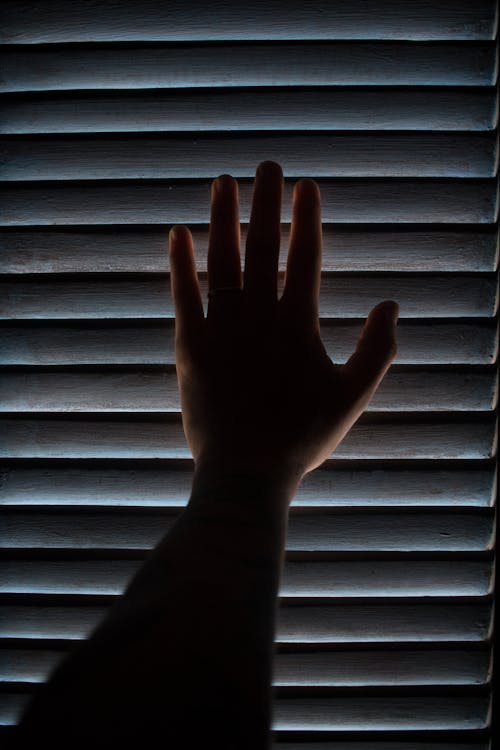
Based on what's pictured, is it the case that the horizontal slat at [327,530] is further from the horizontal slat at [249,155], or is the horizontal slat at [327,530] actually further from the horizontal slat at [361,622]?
the horizontal slat at [249,155]

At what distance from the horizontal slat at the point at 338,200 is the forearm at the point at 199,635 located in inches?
26.7

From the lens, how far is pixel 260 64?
107 cm

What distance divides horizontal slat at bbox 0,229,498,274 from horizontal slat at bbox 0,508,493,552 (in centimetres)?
56

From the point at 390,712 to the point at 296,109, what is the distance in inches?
54.6

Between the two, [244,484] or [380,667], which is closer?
[244,484]

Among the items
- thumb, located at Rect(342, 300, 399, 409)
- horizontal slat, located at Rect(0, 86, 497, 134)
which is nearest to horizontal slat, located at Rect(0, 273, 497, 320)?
thumb, located at Rect(342, 300, 399, 409)

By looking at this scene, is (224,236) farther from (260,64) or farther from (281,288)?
(260,64)

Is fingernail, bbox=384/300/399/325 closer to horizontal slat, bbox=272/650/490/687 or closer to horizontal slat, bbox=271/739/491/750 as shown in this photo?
horizontal slat, bbox=272/650/490/687

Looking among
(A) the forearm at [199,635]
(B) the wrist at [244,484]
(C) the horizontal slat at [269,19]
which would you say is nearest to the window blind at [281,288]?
(C) the horizontal slat at [269,19]

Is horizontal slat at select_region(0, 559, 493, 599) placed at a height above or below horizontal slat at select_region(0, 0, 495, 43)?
below

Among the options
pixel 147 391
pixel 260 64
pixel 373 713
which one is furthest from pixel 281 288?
pixel 373 713

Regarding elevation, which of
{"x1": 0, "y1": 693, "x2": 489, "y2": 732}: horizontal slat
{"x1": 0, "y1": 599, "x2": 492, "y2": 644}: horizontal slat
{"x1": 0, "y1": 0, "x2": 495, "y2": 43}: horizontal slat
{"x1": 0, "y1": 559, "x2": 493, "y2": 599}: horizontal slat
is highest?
{"x1": 0, "y1": 0, "x2": 495, "y2": 43}: horizontal slat

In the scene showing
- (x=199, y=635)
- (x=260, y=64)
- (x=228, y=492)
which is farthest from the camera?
(x=260, y=64)

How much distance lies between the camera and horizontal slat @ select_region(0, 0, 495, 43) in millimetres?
1054
